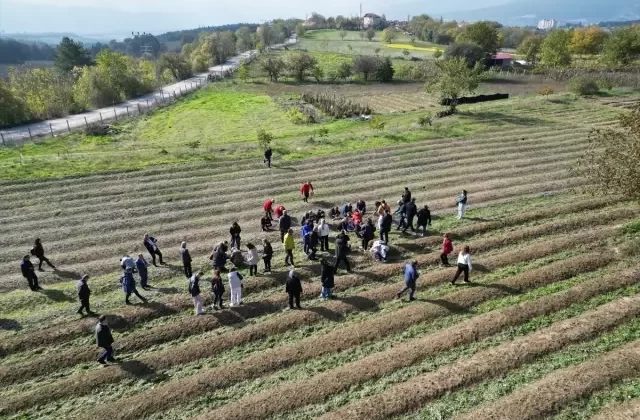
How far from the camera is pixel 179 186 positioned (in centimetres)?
3381

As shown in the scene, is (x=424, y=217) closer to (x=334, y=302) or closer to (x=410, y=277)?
(x=410, y=277)

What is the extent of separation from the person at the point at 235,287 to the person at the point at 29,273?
30.4ft

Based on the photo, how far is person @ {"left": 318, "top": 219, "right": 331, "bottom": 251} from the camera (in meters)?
22.6

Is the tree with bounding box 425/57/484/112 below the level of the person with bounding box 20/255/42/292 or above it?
above

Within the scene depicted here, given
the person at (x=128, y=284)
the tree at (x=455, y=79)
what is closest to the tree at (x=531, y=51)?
the tree at (x=455, y=79)

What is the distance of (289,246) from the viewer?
70.3ft

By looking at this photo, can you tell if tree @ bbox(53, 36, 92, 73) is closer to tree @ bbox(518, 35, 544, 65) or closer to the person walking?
tree @ bbox(518, 35, 544, 65)

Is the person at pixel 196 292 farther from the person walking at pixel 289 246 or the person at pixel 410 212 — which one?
the person at pixel 410 212

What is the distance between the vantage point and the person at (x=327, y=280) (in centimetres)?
1847

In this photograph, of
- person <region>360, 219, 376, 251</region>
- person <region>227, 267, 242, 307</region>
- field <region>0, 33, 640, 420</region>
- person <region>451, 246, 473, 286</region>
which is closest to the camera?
field <region>0, 33, 640, 420</region>

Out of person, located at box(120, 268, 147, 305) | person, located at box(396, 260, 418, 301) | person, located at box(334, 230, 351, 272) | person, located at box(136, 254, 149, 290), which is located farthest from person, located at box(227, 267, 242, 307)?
person, located at box(396, 260, 418, 301)

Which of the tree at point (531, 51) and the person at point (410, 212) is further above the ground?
the tree at point (531, 51)

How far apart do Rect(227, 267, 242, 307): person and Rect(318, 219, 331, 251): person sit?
5.25m

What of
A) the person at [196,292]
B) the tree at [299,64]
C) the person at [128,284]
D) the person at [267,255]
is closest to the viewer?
the person at [196,292]
